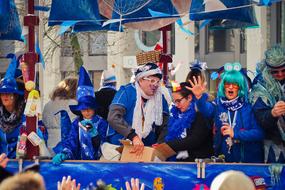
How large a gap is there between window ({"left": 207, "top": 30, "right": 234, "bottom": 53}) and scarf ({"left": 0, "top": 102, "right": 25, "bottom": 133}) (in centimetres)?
2002

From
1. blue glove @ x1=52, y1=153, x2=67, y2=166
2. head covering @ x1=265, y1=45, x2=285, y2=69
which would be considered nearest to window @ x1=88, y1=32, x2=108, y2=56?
blue glove @ x1=52, y1=153, x2=67, y2=166

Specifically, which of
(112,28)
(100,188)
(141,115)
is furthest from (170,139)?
(100,188)

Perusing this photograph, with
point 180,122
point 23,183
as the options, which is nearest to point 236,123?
point 180,122

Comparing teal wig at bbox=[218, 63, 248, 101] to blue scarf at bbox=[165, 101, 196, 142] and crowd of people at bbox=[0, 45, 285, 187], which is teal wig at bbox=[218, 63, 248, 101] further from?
blue scarf at bbox=[165, 101, 196, 142]

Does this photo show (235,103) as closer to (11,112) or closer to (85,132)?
(85,132)

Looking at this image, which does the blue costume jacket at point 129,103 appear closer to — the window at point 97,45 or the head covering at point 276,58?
the head covering at point 276,58

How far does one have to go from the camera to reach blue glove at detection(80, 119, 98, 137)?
892 centimetres

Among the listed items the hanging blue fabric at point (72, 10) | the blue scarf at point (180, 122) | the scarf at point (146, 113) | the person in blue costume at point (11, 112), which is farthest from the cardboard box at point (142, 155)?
the hanging blue fabric at point (72, 10)

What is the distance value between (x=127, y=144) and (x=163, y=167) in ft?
1.61

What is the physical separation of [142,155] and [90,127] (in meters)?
0.79

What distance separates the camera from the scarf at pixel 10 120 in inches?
363

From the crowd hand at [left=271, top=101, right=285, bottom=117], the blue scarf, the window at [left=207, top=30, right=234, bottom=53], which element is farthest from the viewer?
the window at [left=207, top=30, right=234, bottom=53]

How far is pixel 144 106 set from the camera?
8.96 meters

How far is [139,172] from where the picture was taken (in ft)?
27.1
